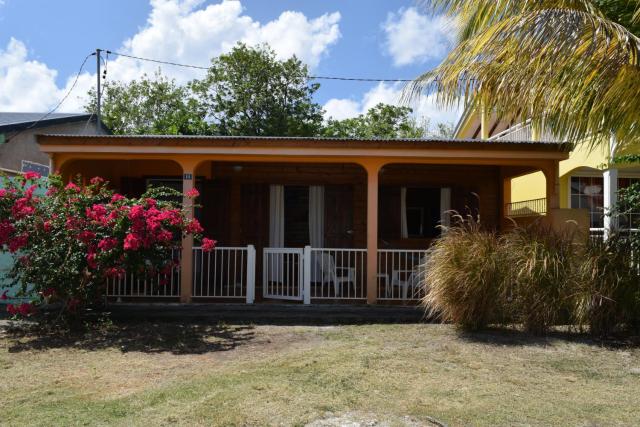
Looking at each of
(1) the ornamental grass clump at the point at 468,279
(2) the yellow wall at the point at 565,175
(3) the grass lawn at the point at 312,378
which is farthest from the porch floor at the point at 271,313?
(2) the yellow wall at the point at 565,175

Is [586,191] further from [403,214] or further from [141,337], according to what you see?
[141,337]

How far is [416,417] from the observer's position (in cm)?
436

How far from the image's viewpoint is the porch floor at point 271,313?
328 inches

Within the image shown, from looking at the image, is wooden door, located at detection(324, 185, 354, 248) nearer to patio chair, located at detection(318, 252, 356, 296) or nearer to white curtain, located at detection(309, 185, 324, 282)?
white curtain, located at detection(309, 185, 324, 282)

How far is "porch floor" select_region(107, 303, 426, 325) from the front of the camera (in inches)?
328

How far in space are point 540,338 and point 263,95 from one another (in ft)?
72.8

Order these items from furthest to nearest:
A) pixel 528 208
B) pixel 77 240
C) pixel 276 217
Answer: pixel 276 217
pixel 528 208
pixel 77 240

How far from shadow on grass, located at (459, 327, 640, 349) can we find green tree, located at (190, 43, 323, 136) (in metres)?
20.5

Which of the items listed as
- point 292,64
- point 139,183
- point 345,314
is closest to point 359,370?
point 345,314

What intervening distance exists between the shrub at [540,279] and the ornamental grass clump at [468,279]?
20 cm

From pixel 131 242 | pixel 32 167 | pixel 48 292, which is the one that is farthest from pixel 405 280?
pixel 32 167

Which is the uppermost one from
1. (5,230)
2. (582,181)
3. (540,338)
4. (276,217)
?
(582,181)

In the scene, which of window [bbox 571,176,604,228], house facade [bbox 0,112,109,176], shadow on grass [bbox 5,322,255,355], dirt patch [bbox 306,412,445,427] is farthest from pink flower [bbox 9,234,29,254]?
window [bbox 571,176,604,228]

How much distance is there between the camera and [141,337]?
7262 mm
